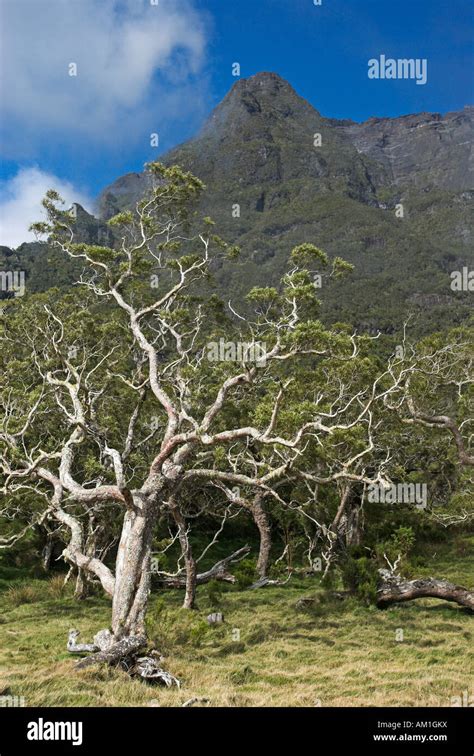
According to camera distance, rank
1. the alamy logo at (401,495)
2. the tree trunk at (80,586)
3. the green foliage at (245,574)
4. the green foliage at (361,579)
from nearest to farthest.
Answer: the green foliage at (361,579), the tree trunk at (80,586), the green foliage at (245,574), the alamy logo at (401,495)

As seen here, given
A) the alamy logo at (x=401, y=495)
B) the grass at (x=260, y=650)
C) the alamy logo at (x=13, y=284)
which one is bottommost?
the grass at (x=260, y=650)

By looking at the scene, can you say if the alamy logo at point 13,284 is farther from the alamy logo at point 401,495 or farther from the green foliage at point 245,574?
Answer: the alamy logo at point 401,495

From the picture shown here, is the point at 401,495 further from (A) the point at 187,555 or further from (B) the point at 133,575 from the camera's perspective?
(B) the point at 133,575

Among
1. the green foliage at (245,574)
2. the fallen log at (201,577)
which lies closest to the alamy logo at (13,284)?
the fallen log at (201,577)

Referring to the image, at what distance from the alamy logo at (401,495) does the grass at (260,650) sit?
412 centimetres

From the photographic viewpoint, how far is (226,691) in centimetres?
929

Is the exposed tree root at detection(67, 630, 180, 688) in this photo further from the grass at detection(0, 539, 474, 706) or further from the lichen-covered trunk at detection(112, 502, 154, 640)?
the lichen-covered trunk at detection(112, 502, 154, 640)

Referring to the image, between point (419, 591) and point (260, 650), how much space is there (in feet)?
16.3

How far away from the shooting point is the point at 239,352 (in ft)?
53.3

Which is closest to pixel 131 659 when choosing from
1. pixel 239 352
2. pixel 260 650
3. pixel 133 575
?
pixel 133 575
